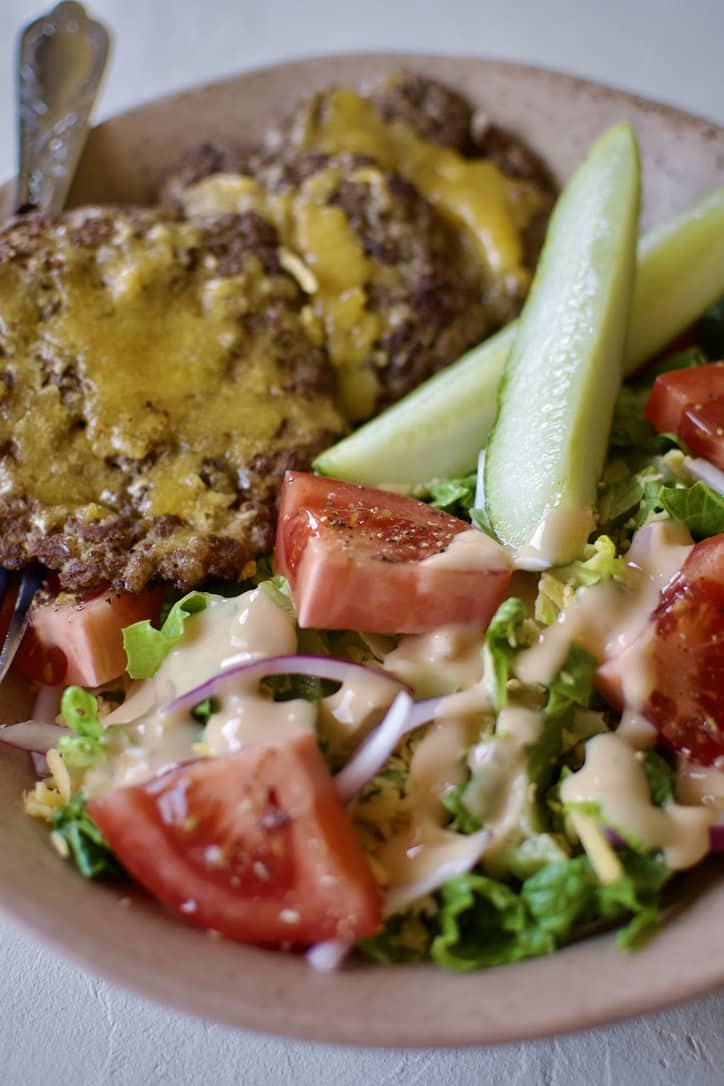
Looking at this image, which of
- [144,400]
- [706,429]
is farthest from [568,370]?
[144,400]

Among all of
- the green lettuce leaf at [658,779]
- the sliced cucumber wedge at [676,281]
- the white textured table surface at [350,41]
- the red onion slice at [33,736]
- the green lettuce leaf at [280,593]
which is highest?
the white textured table surface at [350,41]

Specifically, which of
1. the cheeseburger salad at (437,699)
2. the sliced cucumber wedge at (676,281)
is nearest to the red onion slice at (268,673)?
the cheeseburger salad at (437,699)

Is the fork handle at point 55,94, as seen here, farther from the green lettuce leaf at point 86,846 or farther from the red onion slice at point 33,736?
the green lettuce leaf at point 86,846

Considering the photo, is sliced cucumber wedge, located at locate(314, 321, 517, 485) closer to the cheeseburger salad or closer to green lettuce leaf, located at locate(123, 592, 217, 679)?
the cheeseburger salad

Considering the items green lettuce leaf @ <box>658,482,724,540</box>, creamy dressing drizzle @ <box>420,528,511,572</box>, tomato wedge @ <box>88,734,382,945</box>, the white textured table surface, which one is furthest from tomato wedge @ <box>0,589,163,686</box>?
green lettuce leaf @ <box>658,482,724,540</box>

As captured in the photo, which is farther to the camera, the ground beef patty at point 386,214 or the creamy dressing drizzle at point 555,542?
the ground beef patty at point 386,214

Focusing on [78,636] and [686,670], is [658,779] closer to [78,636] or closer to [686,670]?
[686,670]

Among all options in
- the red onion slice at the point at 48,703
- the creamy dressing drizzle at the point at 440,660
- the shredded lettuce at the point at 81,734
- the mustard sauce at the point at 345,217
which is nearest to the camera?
the shredded lettuce at the point at 81,734

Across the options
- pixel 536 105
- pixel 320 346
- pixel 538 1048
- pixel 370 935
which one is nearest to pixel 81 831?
pixel 370 935
